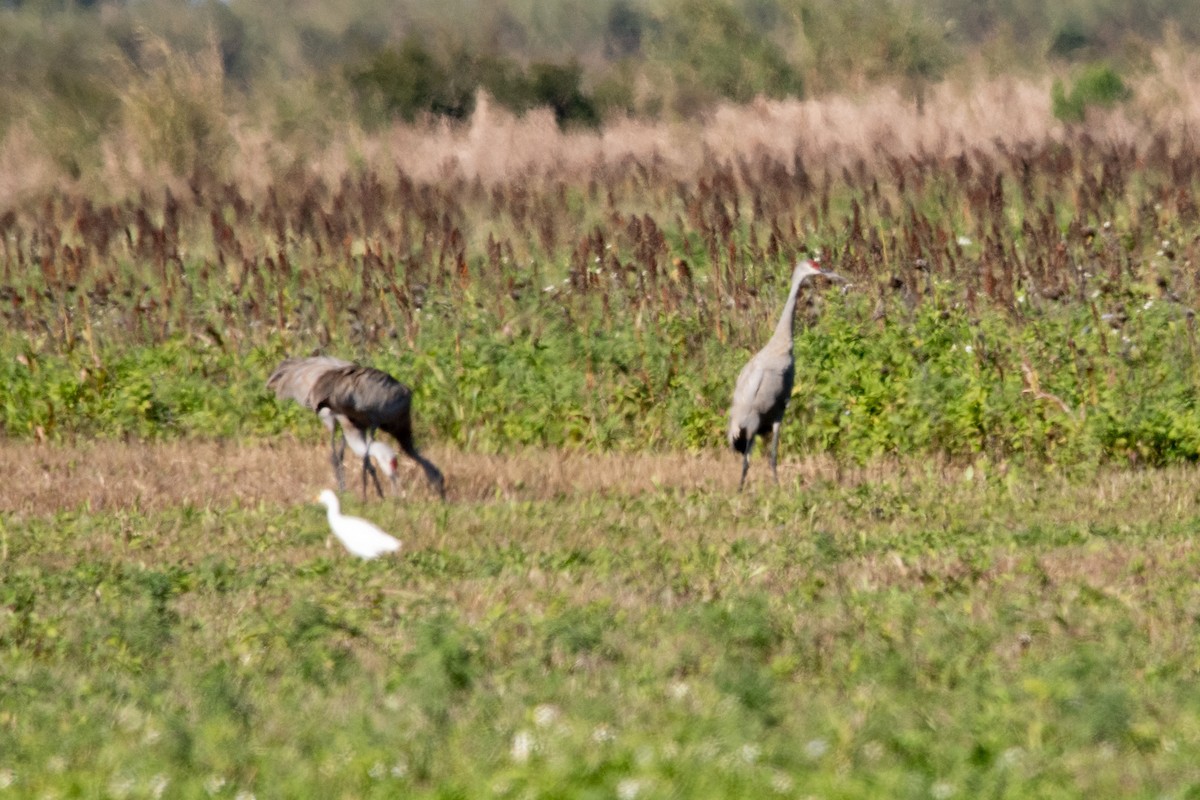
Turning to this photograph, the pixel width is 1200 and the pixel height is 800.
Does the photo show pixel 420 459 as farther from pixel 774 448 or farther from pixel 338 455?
pixel 774 448

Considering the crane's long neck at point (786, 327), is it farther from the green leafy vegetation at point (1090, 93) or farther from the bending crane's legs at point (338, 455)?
the green leafy vegetation at point (1090, 93)

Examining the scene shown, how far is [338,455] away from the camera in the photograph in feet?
41.2

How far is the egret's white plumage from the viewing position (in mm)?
9320

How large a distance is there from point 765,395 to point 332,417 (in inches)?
107

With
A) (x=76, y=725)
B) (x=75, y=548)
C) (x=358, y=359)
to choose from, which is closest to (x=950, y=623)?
(x=76, y=725)

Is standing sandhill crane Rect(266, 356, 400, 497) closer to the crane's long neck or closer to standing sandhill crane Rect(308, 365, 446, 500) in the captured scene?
standing sandhill crane Rect(308, 365, 446, 500)

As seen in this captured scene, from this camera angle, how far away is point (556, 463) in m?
12.5

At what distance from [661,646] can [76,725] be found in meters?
2.05

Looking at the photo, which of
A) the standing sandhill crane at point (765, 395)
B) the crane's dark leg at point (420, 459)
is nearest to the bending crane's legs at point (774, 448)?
the standing sandhill crane at point (765, 395)

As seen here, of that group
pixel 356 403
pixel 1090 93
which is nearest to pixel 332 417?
pixel 356 403

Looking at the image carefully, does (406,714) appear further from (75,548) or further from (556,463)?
(556,463)

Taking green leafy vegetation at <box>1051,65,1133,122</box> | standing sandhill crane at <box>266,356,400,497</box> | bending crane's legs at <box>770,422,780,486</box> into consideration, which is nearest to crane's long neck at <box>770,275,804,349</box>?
bending crane's legs at <box>770,422,780,486</box>

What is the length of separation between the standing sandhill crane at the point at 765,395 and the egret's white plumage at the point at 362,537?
9.62 ft

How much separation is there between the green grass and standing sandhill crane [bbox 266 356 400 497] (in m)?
1.04
